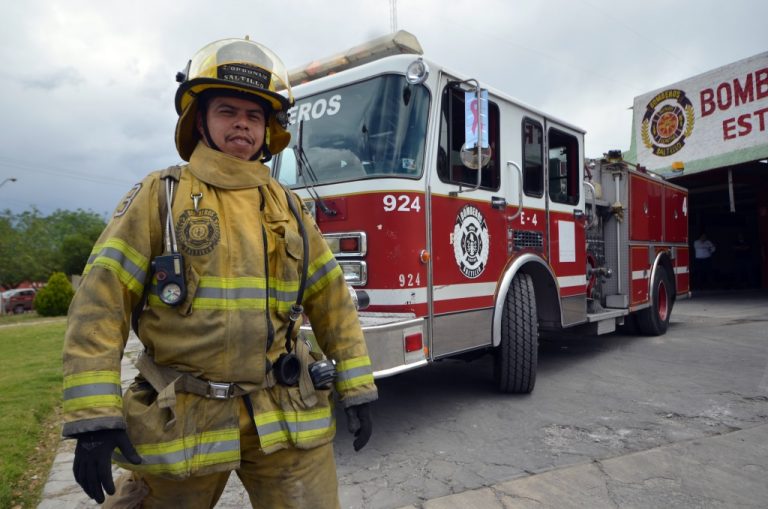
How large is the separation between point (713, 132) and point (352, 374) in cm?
1281

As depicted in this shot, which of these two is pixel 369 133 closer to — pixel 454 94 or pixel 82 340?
pixel 454 94

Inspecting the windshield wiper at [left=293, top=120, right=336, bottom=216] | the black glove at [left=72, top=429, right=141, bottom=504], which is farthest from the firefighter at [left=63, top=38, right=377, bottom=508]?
the windshield wiper at [left=293, top=120, right=336, bottom=216]

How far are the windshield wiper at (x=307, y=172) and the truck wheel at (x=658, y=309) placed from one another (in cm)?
532

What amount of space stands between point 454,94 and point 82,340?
10.8 feet

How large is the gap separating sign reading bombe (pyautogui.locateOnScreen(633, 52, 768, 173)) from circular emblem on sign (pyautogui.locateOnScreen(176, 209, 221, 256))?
12472 millimetres

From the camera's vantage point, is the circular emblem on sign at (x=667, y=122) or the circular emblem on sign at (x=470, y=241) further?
the circular emblem on sign at (x=667, y=122)

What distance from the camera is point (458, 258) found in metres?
4.07

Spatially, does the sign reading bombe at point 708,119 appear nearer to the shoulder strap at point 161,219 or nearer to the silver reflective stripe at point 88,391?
the shoulder strap at point 161,219

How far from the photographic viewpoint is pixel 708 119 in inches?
472

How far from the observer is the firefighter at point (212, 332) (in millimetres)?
1398

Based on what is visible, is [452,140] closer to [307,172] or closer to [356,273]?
[307,172]

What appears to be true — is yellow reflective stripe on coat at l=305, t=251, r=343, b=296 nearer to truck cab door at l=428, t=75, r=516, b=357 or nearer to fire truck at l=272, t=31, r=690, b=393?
fire truck at l=272, t=31, r=690, b=393

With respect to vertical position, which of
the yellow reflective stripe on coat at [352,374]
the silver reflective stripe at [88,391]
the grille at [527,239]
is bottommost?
the yellow reflective stripe on coat at [352,374]

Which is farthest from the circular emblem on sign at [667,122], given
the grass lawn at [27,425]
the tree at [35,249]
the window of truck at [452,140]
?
the tree at [35,249]
